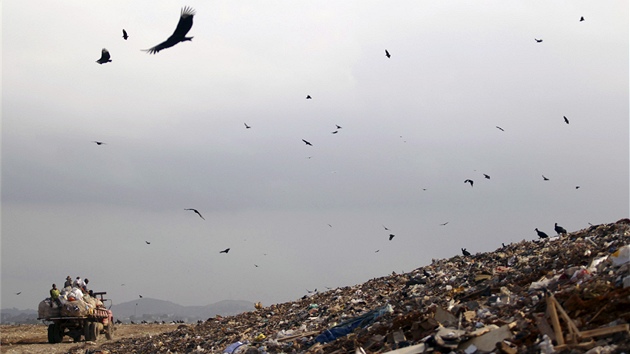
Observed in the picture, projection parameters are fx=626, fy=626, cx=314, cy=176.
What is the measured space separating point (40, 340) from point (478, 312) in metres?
13.5

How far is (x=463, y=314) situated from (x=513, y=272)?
2.06 m

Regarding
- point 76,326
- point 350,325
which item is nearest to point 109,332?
point 76,326

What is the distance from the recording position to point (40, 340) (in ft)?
52.7

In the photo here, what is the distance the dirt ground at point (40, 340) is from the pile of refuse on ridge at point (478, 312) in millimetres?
3404

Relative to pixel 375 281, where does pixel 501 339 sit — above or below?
below

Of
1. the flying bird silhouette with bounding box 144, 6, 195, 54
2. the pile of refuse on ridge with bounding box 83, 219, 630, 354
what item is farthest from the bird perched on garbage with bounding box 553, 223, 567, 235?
the flying bird silhouette with bounding box 144, 6, 195, 54

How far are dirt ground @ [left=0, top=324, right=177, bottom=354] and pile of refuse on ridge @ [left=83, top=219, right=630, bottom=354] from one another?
11.2 ft

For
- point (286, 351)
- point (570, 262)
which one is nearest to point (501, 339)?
point (570, 262)

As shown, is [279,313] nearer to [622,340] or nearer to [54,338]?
[54,338]

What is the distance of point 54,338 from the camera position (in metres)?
15.2

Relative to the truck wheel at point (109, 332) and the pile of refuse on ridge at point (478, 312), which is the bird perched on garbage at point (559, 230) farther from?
the truck wheel at point (109, 332)

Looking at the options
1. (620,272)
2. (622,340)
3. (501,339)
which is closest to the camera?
(622,340)

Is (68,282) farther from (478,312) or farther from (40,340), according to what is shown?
(478,312)

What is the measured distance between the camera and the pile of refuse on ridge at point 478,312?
189 inches
